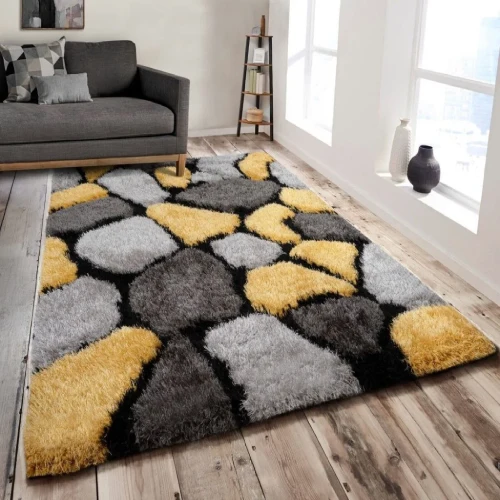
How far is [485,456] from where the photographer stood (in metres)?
1.81

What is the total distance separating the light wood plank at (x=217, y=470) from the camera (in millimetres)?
1675

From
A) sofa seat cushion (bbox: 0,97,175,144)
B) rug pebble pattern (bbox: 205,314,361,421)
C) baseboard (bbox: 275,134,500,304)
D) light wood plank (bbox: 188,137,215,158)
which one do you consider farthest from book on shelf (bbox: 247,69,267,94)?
rug pebble pattern (bbox: 205,314,361,421)

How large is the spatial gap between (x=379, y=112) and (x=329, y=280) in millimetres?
1266

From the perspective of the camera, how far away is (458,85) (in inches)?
124

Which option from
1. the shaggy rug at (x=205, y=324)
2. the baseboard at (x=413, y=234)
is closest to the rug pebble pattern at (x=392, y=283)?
the shaggy rug at (x=205, y=324)

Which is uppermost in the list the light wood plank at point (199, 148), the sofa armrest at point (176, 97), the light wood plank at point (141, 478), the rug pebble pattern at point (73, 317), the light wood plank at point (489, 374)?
the sofa armrest at point (176, 97)

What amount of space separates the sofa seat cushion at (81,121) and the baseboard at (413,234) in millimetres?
1102

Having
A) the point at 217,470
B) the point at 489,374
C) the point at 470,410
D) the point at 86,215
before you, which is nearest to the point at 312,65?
the point at 86,215

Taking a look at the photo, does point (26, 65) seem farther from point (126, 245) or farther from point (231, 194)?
point (126, 245)

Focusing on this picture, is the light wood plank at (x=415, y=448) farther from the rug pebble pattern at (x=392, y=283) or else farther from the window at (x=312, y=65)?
the window at (x=312, y=65)

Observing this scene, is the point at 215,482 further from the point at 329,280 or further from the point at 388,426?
the point at 329,280

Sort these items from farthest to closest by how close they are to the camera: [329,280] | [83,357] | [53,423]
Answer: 1. [329,280]
2. [83,357]
3. [53,423]

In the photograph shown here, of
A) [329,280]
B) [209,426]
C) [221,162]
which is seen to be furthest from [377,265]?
[221,162]

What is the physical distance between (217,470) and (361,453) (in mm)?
414
